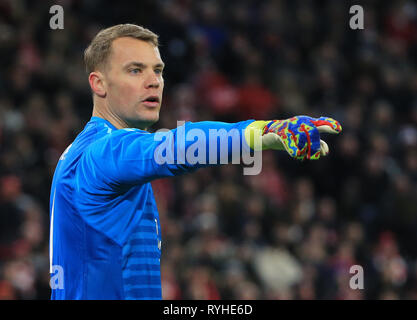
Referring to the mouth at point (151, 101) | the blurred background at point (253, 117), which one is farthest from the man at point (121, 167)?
the blurred background at point (253, 117)

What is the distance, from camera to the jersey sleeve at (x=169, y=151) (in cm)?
269

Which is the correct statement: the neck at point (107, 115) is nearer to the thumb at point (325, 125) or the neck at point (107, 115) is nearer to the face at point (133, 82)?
the face at point (133, 82)

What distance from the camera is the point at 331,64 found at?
12.6m

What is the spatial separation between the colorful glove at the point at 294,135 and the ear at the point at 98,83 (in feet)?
3.32

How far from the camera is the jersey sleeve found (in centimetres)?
269

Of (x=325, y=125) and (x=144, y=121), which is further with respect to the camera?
(x=144, y=121)

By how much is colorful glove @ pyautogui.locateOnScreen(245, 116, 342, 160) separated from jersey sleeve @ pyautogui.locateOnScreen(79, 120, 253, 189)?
50 millimetres

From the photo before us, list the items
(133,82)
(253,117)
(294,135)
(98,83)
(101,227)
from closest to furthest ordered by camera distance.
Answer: (294,135) → (101,227) → (133,82) → (98,83) → (253,117)

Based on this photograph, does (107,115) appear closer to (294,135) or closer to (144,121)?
(144,121)

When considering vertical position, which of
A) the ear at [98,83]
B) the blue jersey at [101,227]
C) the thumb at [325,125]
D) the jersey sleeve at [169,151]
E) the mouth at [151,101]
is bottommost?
the blue jersey at [101,227]

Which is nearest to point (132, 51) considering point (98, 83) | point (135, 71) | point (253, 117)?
point (135, 71)

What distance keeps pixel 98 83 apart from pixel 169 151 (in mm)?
895

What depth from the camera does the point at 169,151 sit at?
2.72m

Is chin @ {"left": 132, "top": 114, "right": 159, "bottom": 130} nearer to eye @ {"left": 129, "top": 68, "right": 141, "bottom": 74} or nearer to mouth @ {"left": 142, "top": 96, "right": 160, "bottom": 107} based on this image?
mouth @ {"left": 142, "top": 96, "right": 160, "bottom": 107}
